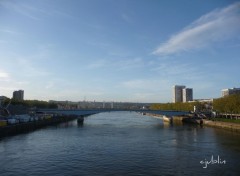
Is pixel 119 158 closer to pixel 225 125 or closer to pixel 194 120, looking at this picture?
pixel 225 125

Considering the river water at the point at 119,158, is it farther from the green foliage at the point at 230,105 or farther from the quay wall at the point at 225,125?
the green foliage at the point at 230,105

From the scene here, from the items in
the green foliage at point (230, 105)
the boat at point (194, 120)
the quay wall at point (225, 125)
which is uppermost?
the green foliage at point (230, 105)

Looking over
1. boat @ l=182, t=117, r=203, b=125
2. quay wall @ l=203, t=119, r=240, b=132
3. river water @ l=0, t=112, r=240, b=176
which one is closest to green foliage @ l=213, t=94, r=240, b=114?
boat @ l=182, t=117, r=203, b=125

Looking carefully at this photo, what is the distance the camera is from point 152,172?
2173 cm

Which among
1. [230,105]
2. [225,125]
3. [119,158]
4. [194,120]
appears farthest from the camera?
[194,120]

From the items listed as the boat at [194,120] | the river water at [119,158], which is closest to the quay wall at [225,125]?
the boat at [194,120]

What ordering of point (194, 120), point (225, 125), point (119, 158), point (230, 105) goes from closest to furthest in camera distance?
point (119, 158) < point (225, 125) < point (230, 105) < point (194, 120)

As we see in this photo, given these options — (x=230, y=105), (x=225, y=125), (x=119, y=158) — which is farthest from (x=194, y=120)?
(x=119, y=158)

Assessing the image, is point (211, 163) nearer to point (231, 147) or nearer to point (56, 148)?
point (231, 147)

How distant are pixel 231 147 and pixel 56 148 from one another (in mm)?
16383

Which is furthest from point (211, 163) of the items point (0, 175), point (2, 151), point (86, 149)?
point (2, 151)

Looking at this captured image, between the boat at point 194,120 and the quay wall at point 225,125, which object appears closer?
the quay wall at point 225,125

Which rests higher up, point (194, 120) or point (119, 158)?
point (194, 120)

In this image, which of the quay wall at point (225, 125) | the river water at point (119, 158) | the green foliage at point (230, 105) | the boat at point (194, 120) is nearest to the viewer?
the river water at point (119, 158)
